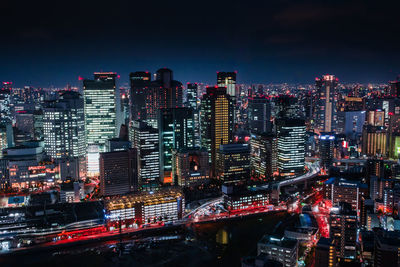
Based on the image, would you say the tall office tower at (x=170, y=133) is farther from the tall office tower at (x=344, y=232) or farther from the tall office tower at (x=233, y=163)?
the tall office tower at (x=344, y=232)

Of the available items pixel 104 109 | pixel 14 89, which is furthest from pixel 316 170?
pixel 14 89

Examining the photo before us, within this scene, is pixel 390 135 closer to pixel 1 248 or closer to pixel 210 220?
pixel 210 220

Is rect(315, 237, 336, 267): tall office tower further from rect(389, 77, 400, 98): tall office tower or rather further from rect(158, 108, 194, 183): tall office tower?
rect(389, 77, 400, 98): tall office tower

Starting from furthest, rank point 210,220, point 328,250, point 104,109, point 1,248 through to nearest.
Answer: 1. point 104,109
2. point 210,220
3. point 1,248
4. point 328,250

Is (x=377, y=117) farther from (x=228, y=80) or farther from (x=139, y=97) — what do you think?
(x=139, y=97)

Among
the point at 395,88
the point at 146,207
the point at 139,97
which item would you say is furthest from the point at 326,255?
the point at 395,88

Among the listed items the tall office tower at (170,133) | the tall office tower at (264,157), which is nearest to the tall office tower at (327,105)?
the tall office tower at (264,157)

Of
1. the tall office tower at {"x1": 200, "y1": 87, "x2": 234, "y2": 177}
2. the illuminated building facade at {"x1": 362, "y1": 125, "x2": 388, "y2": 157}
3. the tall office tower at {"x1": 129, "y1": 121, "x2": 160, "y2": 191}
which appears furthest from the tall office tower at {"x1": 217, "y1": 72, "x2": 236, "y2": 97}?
the tall office tower at {"x1": 129, "y1": 121, "x2": 160, "y2": 191}

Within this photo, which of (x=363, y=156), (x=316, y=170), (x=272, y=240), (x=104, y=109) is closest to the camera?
(x=272, y=240)
